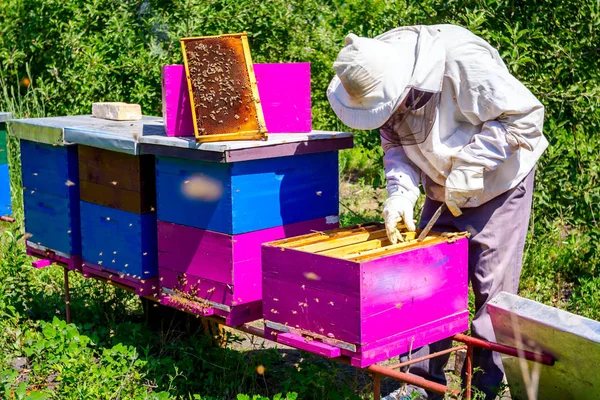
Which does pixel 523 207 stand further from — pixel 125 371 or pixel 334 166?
pixel 125 371

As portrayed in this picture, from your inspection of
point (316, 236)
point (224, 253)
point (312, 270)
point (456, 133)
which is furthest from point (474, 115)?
point (224, 253)

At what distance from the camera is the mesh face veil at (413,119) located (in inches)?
119

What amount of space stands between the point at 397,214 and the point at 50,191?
1.98 m

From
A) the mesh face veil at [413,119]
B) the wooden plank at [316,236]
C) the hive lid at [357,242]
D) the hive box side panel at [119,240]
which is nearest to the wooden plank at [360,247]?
the hive lid at [357,242]

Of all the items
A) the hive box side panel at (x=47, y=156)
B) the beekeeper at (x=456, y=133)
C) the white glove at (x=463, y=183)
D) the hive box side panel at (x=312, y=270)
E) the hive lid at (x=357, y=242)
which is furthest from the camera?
the hive box side panel at (x=47, y=156)

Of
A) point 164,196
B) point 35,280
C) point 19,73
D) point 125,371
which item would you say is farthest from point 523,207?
point 19,73

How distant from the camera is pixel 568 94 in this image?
470 cm

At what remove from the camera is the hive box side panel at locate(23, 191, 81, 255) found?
4133mm

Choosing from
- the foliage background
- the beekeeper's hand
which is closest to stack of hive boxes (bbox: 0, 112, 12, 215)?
the foliage background

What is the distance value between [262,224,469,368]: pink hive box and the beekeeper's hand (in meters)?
0.06

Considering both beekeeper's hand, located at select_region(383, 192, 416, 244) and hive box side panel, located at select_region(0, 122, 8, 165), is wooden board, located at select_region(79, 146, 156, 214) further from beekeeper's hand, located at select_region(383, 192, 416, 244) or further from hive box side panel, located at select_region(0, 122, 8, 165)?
hive box side panel, located at select_region(0, 122, 8, 165)

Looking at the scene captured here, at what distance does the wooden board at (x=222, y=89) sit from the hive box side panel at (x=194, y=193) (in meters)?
0.16

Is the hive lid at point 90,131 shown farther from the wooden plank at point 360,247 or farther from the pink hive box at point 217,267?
the wooden plank at point 360,247

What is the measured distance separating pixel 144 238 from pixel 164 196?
0.25 metres
